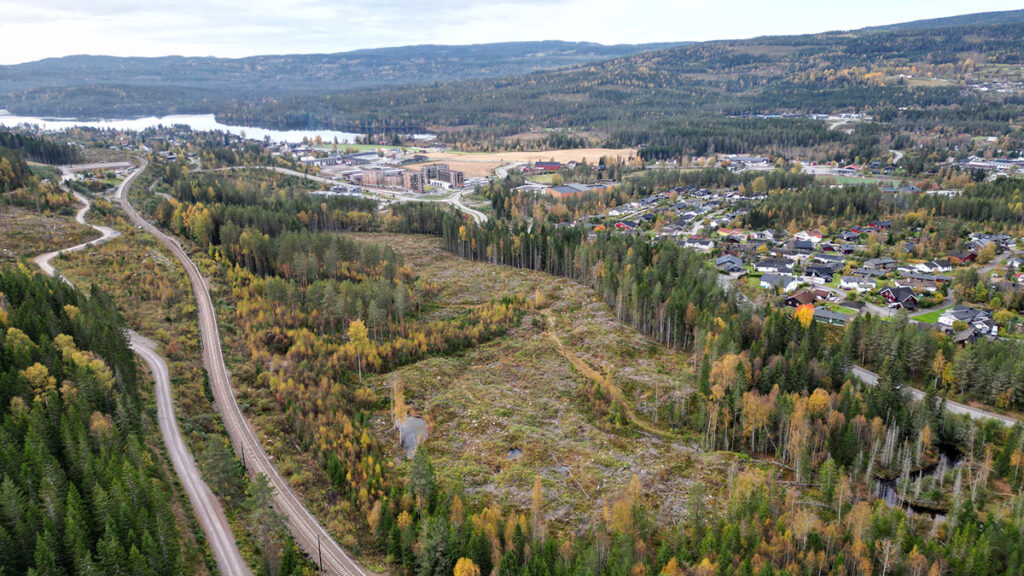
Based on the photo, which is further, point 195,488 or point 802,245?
point 802,245

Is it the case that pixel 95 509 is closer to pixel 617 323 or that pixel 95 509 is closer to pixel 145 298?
pixel 145 298

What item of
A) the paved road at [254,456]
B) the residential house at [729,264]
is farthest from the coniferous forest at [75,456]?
the residential house at [729,264]

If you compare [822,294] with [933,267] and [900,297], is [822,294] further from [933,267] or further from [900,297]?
[933,267]

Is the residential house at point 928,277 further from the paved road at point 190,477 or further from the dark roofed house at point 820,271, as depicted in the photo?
the paved road at point 190,477

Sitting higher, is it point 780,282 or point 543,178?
point 543,178

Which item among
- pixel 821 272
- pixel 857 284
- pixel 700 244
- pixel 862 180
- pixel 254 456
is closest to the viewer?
pixel 254 456

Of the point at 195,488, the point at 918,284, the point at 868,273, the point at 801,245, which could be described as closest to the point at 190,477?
the point at 195,488

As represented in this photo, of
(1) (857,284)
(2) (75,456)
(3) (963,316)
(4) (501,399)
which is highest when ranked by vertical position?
(2) (75,456)
